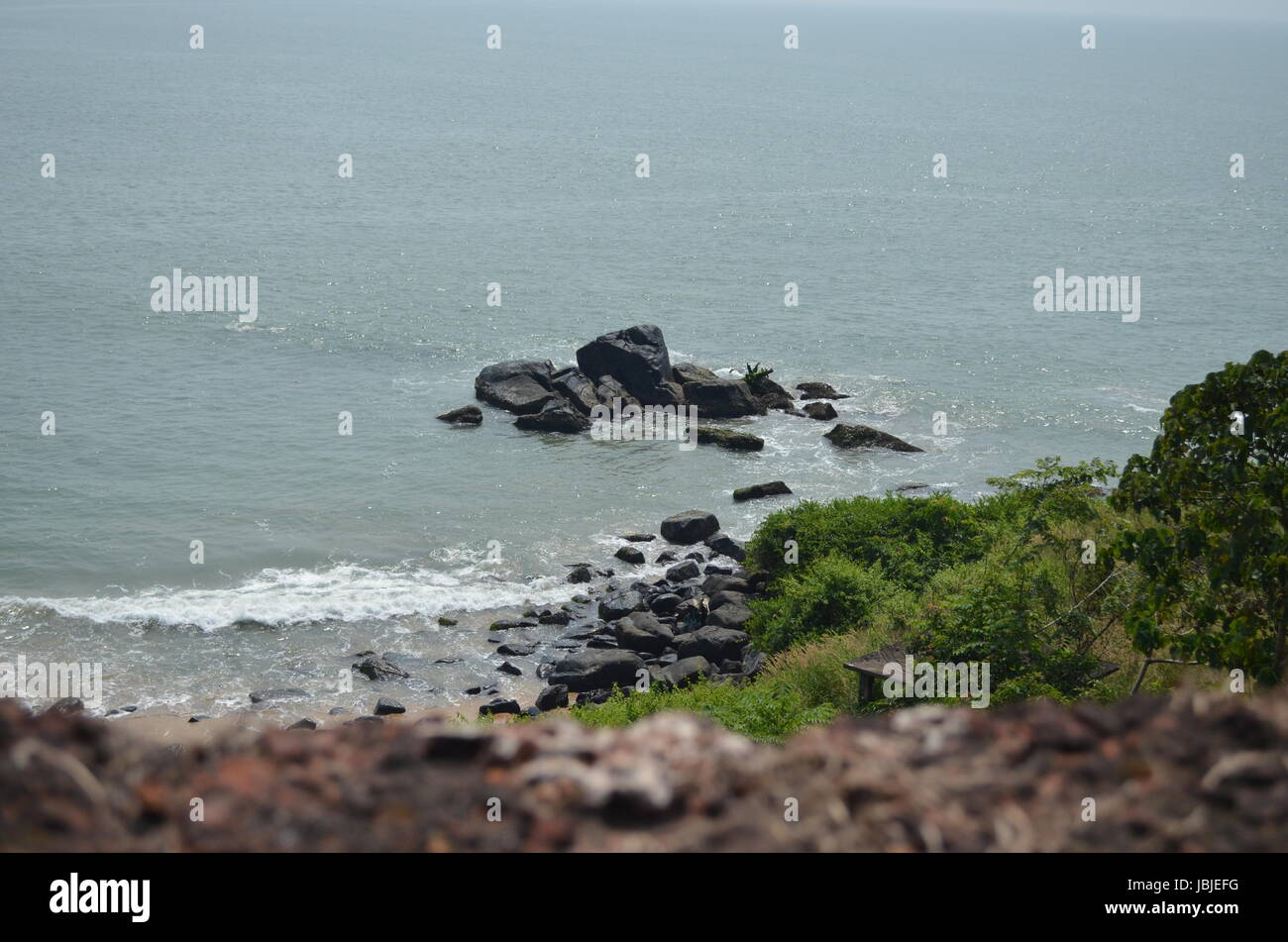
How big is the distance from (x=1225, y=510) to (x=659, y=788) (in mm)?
10897

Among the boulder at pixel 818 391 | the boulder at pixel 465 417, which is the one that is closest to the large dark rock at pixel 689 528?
the boulder at pixel 465 417

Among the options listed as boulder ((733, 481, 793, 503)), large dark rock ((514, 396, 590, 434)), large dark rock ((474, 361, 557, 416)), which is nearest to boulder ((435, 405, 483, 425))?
large dark rock ((514, 396, 590, 434))

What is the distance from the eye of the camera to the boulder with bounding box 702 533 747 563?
35844mm

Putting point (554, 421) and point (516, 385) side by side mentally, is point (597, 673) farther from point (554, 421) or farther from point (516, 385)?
point (516, 385)

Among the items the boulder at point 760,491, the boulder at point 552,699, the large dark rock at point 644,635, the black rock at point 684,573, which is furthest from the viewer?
the boulder at point 760,491

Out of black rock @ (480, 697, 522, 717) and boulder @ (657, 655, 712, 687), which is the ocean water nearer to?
black rock @ (480, 697, 522, 717)

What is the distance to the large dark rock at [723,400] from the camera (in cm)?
4909

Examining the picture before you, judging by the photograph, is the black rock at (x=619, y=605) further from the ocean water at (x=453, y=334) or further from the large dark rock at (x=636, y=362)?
the large dark rock at (x=636, y=362)

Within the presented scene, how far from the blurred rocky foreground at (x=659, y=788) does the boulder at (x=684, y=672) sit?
68.2 feet

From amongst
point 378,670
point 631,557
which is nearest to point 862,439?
point 631,557

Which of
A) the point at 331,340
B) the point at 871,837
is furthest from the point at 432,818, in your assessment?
the point at 331,340

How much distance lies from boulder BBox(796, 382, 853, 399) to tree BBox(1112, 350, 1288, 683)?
37.2 m

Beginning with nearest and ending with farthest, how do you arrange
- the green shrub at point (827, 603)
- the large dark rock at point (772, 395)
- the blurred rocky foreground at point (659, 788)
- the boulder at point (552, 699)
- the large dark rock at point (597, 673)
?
the blurred rocky foreground at point (659, 788), the green shrub at point (827, 603), the boulder at point (552, 699), the large dark rock at point (597, 673), the large dark rock at point (772, 395)
